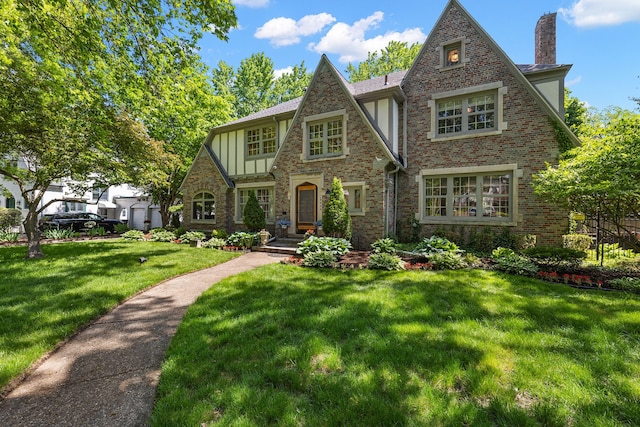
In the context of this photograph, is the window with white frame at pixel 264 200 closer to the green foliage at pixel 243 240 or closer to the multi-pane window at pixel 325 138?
the green foliage at pixel 243 240

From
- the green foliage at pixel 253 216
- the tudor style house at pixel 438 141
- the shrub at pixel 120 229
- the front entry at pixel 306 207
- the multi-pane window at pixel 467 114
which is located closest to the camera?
the tudor style house at pixel 438 141

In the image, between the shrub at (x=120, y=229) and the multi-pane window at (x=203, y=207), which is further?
the shrub at (x=120, y=229)

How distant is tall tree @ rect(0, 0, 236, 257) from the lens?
6.61m

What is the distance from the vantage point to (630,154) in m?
6.23

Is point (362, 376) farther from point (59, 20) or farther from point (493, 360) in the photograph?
point (59, 20)

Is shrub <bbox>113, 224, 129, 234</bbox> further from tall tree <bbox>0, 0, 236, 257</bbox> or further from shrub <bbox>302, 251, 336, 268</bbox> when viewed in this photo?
shrub <bbox>302, 251, 336, 268</bbox>

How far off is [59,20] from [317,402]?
392 inches

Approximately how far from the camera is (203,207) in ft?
55.4

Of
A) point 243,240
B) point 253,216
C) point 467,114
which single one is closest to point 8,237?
point 243,240

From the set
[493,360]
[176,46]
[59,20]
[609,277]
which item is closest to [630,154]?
[609,277]

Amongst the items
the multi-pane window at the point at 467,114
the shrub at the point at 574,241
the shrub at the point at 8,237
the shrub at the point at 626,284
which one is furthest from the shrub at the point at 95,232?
the shrub at the point at 574,241

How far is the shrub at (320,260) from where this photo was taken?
8.24 m

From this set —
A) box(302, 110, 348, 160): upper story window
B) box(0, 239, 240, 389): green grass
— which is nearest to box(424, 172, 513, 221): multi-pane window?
box(302, 110, 348, 160): upper story window

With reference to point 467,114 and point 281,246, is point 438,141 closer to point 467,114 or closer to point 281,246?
point 467,114
